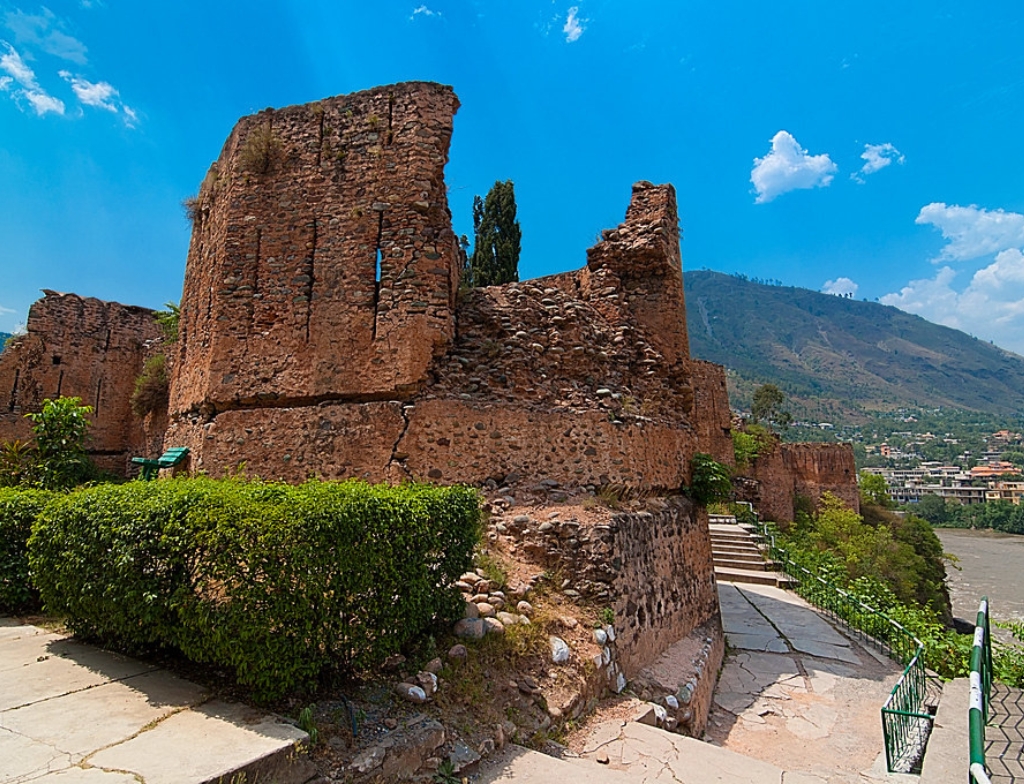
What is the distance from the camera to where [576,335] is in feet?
30.0

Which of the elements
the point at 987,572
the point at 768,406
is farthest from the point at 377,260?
the point at 987,572

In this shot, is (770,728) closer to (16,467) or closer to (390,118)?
(390,118)

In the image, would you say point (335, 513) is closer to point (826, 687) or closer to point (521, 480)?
point (521, 480)

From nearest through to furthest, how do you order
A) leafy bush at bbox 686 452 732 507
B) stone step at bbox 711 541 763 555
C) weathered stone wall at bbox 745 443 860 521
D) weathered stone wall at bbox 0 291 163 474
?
1. leafy bush at bbox 686 452 732 507
2. weathered stone wall at bbox 0 291 163 474
3. stone step at bbox 711 541 763 555
4. weathered stone wall at bbox 745 443 860 521

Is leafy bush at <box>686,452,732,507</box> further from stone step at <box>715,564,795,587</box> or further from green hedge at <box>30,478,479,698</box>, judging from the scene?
stone step at <box>715,564,795,587</box>

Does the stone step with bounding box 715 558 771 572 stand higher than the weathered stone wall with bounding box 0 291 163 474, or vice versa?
the weathered stone wall with bounding box 0 291 163 474

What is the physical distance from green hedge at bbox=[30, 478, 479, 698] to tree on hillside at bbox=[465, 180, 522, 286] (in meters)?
21.6

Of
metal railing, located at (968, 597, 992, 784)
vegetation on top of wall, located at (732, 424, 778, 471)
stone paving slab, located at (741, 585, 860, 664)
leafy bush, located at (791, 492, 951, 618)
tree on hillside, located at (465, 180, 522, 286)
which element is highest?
tree on hillside, located at (465, 180, 522, 286)

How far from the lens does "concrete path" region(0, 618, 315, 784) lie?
3.18 m

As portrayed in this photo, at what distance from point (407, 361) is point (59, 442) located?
8767 millimetres

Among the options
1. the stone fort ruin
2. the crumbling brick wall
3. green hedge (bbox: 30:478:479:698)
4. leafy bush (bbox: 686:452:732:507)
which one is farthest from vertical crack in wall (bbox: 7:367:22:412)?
leafy bush (bbox: 686:452:732:507)

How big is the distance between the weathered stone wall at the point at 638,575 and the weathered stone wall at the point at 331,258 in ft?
8.84

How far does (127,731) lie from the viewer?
144 inches

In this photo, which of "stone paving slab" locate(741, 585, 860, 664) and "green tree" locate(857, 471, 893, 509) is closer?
"stone paving slab" locate(741, 585, 860, 664)
